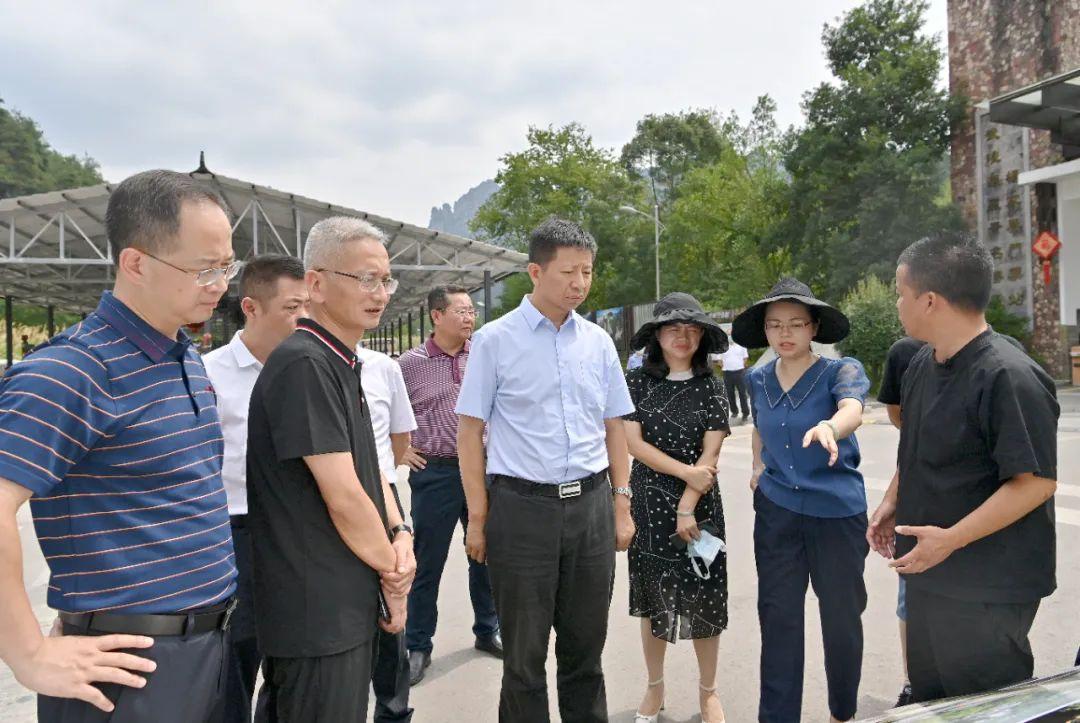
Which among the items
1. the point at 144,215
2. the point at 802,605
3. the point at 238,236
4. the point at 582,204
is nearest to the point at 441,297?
the point at 802,605

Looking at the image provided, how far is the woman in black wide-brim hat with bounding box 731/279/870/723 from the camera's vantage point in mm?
2943

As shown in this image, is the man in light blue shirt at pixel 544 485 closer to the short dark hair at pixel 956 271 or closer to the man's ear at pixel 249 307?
the man's ear at pixel 249 307

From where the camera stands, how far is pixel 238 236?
18422 mm

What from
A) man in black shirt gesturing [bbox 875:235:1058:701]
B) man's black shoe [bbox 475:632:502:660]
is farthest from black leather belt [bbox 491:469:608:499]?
man's black shoe [bbox 475:632:502:660]

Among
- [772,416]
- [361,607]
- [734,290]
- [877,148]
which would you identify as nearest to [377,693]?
[361,607]

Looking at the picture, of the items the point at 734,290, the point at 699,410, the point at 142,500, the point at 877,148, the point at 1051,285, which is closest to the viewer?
the point at 142,500

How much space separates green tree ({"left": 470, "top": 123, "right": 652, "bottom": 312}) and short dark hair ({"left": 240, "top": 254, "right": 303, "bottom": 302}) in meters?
40.6

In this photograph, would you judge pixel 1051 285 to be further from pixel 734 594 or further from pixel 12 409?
pixel 12 409

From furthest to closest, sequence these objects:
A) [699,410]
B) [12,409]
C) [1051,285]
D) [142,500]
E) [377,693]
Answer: [1051,285] → [699,410] → [377,693] → [142,500] → [12,409]

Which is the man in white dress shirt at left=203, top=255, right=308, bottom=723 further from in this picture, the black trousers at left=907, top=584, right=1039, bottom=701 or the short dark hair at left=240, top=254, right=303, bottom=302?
the black trousers at left=907, top=584, right=1039, bottom=701

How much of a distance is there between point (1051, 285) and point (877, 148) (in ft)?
24.8

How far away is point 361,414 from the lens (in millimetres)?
2080

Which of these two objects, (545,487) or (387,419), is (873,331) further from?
(545,487)

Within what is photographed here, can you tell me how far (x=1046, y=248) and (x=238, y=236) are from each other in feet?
66.2
